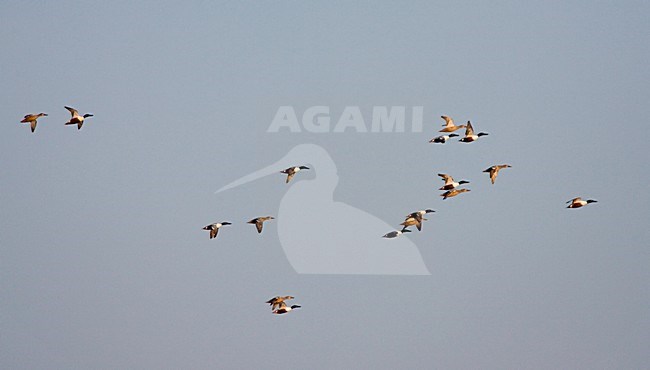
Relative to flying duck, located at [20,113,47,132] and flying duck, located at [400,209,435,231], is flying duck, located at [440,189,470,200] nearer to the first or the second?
flying duck, located at [400,209,435,231]

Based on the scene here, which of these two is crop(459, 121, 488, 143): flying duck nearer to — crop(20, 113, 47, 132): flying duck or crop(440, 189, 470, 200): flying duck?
crop(440, 189, 470, 200): flying duck

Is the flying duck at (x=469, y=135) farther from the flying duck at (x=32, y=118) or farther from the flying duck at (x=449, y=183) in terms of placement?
the flying duck at (x=32, y=118)

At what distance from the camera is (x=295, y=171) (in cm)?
3650

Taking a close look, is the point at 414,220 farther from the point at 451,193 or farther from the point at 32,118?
the point at 32,118

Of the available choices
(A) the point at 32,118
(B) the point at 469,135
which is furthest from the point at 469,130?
(A) the point at 32,118

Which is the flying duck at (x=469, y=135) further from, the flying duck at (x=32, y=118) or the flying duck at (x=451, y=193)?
the flying duck at (x=32, y=118)

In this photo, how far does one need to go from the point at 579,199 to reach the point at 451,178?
3.34 metres

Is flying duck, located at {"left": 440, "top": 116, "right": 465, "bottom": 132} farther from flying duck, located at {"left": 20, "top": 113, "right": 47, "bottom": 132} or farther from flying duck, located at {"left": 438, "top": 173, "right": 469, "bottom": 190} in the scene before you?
flying duck, located at {"left": 20, "top": 113, "right": 47, "bottom": 132}

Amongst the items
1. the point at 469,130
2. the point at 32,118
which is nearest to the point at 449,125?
the point at 469,130

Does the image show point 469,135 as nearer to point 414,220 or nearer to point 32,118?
point 414,220

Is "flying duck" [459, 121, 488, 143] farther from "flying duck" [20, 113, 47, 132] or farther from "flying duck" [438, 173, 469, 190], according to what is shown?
"flying duck" [20, 113, 47, 132]

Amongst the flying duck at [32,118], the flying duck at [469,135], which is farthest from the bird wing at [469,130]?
the flying duck at [32,118]

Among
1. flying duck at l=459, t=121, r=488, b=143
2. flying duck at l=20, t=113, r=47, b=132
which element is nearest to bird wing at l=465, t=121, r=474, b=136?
flying duck at l=459, t=121, r=488, b=143

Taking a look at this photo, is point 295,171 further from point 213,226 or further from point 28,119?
point 28,119
